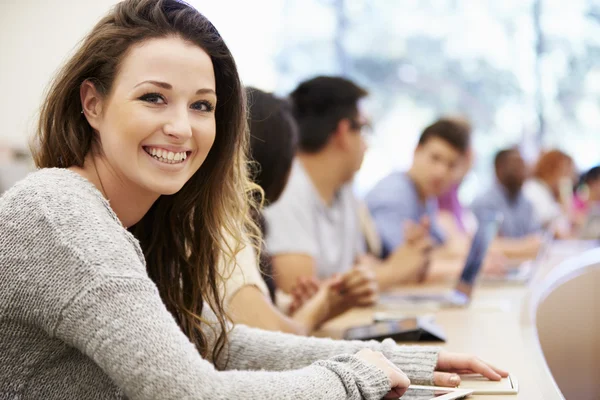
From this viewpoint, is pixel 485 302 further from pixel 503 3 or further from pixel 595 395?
pixel 503 3

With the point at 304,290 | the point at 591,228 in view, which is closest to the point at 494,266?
the point at 304,290

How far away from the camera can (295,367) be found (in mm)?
1343

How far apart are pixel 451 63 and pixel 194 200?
18.5ft

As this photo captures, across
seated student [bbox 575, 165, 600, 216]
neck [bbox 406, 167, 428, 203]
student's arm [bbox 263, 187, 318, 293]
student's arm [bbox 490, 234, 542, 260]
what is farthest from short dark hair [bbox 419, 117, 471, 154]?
seated student [bbox 575, 165, 600, 216]

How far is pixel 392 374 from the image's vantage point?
3.75ft

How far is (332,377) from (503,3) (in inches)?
247

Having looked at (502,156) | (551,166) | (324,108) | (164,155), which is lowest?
(164,155)

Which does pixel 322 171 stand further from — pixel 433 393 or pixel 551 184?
pixel 551 184

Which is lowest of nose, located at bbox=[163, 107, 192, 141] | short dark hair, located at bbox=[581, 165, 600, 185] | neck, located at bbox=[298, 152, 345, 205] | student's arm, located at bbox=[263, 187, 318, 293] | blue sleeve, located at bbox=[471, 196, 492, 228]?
student's arm, located at bbox=[263, 187, 318, 293]

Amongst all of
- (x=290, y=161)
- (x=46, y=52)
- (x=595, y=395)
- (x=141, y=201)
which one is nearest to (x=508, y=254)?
(x=595, y=395)

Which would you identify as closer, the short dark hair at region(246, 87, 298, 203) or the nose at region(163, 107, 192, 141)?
the nose at region(163, 107, 192, 141)

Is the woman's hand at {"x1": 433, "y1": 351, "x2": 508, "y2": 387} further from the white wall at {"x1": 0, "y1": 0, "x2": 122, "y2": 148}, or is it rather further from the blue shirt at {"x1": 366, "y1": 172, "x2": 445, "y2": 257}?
the white wall at {"x1": 0, "y1": 0, "x2": 122, "y2": 148}

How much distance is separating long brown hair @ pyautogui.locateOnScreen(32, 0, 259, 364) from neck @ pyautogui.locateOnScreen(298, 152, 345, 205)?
4.31 ft

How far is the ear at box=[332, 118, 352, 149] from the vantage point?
2.75 metres
